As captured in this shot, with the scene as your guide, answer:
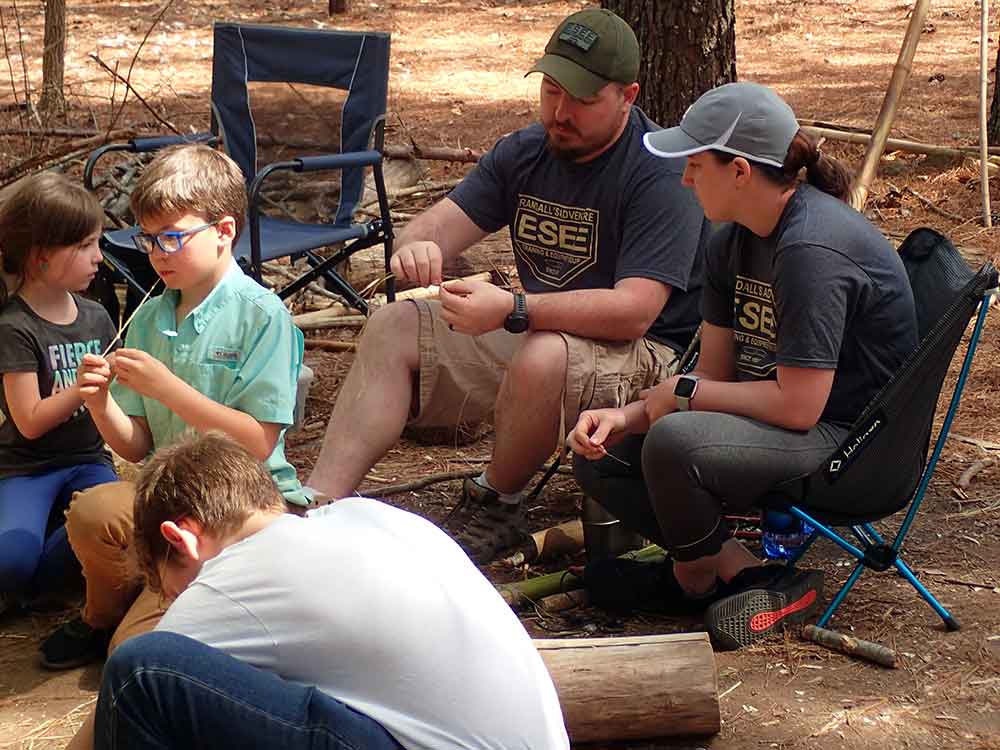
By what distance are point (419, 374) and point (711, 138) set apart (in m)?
1.16

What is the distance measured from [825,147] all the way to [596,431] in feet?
18.3

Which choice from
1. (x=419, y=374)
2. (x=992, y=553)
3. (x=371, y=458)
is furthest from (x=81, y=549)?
(x=992, y=553)

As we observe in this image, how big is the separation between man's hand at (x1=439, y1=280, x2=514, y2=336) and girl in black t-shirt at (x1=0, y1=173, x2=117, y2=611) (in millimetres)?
947

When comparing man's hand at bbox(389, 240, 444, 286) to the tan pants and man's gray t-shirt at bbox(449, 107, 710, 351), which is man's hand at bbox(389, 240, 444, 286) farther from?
the tan pants

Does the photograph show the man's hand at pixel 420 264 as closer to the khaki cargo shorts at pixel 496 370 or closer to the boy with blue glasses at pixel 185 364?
the khaki cargo shorts at pixel 496 370

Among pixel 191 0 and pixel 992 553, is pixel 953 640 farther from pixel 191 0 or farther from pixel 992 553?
pixel 191 0

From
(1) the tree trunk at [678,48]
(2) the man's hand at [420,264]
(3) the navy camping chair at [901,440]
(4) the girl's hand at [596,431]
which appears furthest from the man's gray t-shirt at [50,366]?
(1) the tree trunk at [678,48]

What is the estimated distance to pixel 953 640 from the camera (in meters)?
3.23

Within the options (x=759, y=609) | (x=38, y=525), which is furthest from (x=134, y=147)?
(x=759, y=609)

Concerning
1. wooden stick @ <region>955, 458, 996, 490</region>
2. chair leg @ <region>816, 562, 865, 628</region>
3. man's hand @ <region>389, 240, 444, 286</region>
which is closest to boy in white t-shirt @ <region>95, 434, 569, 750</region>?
chair leg @ <region>816, 562, 865, 628</region>

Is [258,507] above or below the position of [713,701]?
above

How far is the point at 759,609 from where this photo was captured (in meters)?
3.18

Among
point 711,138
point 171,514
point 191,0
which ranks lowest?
point 191,0

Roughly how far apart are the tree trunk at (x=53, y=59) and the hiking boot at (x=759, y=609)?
7131mm
